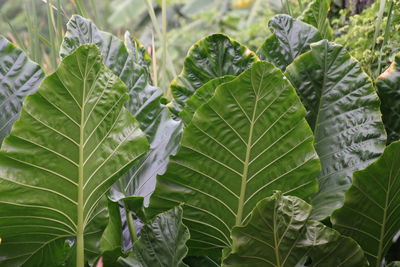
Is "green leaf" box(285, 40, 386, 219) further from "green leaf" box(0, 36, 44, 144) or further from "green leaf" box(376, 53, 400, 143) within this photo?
"green leaf" box(0, 36, 44, 144)

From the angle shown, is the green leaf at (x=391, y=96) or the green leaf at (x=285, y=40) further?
the green leaf at (x=285, y=40)

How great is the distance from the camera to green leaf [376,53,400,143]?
3.07 feet

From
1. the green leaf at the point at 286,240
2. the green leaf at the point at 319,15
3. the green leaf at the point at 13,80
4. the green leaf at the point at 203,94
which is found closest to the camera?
the green leaf at the point at 286,240

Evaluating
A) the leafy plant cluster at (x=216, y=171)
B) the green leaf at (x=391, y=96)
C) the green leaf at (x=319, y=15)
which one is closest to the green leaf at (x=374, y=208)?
the leafy plant cluster at (x=216, y=171)

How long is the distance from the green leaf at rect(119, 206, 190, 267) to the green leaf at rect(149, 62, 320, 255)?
5 cm

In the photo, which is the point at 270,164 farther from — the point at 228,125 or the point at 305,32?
the point at 305,32

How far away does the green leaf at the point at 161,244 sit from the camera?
2.55 ft

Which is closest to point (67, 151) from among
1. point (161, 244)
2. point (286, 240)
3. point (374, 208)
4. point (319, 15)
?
point (161, 244)

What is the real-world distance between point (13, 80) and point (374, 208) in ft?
1.92

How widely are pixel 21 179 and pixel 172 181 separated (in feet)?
0.64

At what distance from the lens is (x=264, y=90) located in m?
0.76

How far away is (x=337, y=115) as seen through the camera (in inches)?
37.0

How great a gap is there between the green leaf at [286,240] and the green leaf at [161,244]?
0.07 m

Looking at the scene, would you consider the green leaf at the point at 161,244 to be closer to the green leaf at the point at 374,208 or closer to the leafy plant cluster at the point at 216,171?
the leafy plant cluster at the point at 216,171
